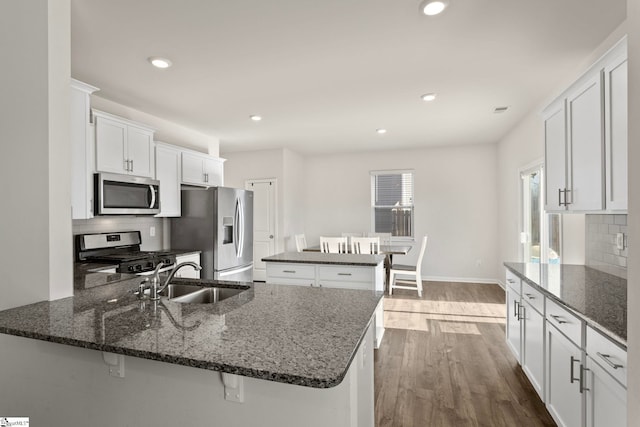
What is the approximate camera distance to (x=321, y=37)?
93.7 inches

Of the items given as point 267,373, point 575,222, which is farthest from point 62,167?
point 575,222

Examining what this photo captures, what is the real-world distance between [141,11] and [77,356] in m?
2.01

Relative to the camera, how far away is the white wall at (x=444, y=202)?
6137 millimetres

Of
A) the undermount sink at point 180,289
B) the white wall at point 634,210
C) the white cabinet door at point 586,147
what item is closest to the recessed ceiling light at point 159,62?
the undermount sink at point 180,289

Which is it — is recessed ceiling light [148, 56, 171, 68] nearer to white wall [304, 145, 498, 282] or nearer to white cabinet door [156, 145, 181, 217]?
white cabinet door [156, 145, 181, 217]

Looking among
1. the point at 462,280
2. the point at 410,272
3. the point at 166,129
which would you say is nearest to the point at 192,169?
the point at 166,129

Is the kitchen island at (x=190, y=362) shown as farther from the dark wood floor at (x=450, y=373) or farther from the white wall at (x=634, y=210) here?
the dark wood floor at (x=450, y=373)

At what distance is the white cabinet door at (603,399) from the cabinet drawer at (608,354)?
0.09ft

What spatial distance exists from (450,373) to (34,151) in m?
3.16

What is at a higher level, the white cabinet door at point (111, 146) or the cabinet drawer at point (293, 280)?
the white cabinet door at point (111, 146)

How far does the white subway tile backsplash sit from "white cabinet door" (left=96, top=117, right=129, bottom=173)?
422cm

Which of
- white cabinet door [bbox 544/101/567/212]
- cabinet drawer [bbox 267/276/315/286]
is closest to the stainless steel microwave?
cabinet drawer [bbox 267/276/315/286]

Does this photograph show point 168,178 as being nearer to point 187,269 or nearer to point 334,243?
point 187,269

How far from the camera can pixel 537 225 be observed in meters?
4.11
